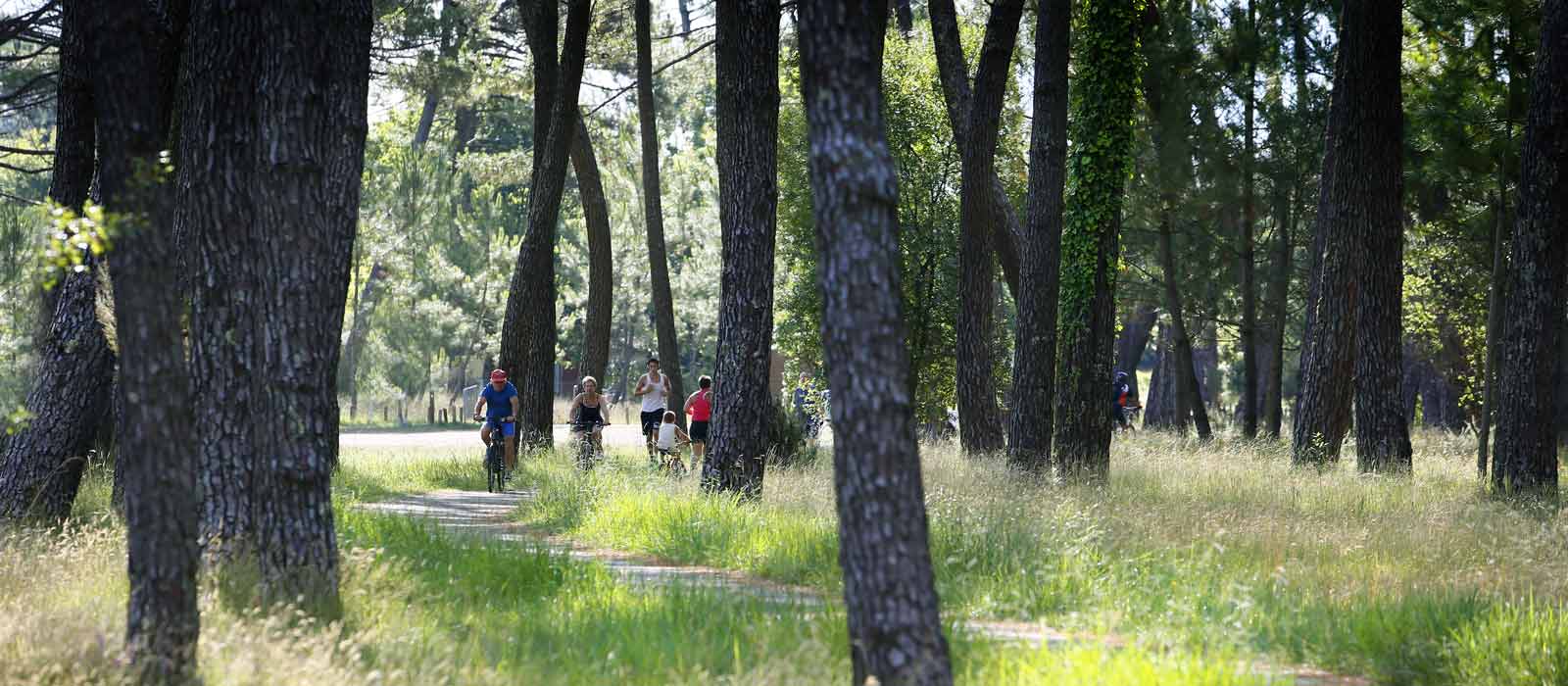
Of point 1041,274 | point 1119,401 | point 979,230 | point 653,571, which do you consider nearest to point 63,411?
point 653,571

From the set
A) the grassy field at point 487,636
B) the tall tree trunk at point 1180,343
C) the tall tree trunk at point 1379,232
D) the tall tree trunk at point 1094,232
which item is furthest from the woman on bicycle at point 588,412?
the tall tree trunk at point 1180,343

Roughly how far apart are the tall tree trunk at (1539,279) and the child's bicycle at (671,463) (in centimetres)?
850

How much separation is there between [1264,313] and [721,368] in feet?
61.8

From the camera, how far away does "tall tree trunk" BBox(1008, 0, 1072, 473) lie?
52.0 ft

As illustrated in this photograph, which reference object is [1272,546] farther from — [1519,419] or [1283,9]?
[1283,9]

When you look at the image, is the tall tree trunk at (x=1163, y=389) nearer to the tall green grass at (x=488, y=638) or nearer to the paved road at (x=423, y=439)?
the paved road at (x=423, y=439)

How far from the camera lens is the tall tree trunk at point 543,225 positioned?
64.0ft

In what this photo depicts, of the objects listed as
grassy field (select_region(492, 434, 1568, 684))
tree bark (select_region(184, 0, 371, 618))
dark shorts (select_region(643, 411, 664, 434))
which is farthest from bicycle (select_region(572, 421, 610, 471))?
tree bark (select_region(184, 0, 371, 618))

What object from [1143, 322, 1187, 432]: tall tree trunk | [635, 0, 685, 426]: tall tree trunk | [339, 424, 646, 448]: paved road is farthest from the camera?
[1143, 322, 1187, 432]: tall tree trunk

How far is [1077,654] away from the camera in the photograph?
241 inches

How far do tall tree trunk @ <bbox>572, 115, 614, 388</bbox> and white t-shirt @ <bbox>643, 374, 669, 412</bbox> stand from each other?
210 cm

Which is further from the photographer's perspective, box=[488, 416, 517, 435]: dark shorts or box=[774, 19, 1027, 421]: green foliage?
box=[774, 19, 1027, 421]: green foliage

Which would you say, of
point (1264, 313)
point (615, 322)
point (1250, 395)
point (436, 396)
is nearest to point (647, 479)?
point (1250, 395)

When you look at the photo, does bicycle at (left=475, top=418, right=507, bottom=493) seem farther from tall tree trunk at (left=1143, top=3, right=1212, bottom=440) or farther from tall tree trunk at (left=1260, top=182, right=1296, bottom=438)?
tall tree trunk at (left=1260, top=182, right=1296, bottom=438)
